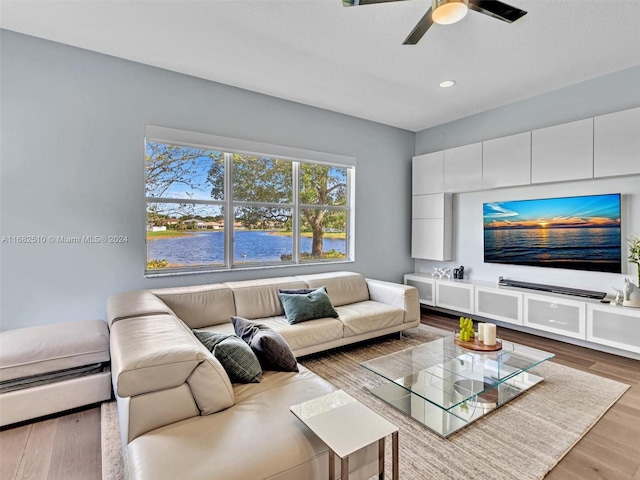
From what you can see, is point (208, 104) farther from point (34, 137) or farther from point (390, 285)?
point (390, 285)

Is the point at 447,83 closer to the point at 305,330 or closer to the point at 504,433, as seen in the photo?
the point at 305,330

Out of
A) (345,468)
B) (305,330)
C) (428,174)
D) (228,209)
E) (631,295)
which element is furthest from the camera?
(428,174)

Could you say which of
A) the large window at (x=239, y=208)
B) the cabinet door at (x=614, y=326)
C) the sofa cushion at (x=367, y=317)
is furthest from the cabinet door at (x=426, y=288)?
the cabinet door at (x=614, y=326)

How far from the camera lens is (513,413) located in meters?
2.28

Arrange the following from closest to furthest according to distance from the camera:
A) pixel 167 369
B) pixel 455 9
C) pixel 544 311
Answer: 1. pixel 167 369
2. pixel 455 9
3. pixel 544 311

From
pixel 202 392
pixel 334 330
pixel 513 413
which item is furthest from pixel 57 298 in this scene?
pixel 513 413

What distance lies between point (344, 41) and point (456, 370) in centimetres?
284

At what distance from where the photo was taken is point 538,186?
13.2ft

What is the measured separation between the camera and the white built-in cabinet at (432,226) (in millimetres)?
4875

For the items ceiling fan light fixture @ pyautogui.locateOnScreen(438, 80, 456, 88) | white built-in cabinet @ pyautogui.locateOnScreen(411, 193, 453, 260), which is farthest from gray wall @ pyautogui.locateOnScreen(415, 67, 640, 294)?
ceiling fan light fixture @ pyautogui.locateOnScreen(438, 80, 456, 88)

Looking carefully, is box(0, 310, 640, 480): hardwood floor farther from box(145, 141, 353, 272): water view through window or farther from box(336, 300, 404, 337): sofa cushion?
box(336, 300, 404, 337): sofa cushion

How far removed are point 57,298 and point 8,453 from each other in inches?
51.0

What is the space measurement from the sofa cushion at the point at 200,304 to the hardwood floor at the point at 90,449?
90cm

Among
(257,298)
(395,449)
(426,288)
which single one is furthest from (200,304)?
(426,288)
